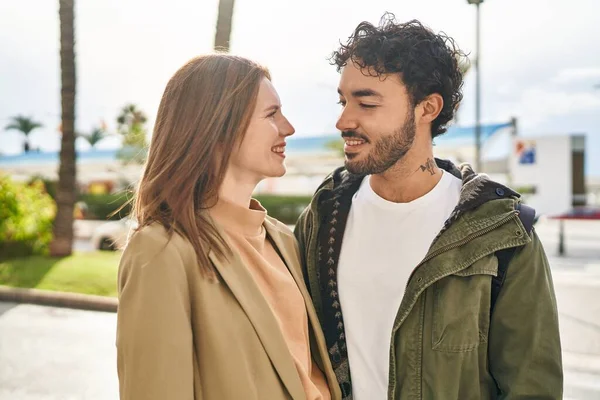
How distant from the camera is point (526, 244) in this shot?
218cm

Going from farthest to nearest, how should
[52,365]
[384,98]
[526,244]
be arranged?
1. [52,365]
2. [384,98]
3. [526,244]

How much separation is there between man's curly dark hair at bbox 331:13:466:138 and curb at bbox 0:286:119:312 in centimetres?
782

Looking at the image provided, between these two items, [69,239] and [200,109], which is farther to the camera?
[69,239]

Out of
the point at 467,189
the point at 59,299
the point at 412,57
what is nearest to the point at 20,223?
the point at 59,299

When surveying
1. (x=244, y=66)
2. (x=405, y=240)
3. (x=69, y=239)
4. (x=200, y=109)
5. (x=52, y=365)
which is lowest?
(x=52, y=365)

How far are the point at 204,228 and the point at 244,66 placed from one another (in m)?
0.60

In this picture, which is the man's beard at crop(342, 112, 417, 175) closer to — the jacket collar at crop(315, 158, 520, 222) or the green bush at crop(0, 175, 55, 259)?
the jacket collar at crop(315, 158, 520, 222)

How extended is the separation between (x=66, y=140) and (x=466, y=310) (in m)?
12.3

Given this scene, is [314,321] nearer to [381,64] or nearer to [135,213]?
[135,213]

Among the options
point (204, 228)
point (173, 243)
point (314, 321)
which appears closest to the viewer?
point (173, 243)

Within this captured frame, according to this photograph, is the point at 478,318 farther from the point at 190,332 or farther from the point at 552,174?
the point at 552,174

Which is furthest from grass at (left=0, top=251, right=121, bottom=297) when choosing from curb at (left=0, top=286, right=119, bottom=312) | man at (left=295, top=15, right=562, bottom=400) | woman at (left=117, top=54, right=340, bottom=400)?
woman at (left=117, top=54, right=340, bottom=400)

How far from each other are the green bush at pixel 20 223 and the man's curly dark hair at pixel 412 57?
43.6 ft

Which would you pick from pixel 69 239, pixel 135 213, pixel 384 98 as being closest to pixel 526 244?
pixel 384 98
